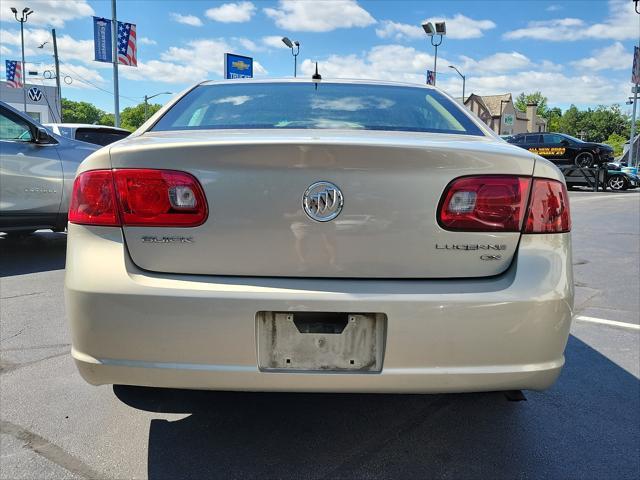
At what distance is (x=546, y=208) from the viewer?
6.29 ft

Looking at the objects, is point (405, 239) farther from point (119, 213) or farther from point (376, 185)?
point (119, 213)

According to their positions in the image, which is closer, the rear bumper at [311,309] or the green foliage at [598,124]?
the rear bumper at [311,309]

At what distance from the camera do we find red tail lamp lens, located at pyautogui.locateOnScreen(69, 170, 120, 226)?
6.18 ft

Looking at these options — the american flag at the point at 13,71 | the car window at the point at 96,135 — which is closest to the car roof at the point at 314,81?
the car window at the point at 96,135

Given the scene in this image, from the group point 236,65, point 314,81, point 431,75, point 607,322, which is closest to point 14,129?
point 314,81

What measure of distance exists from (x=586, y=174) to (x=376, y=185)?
22348mm

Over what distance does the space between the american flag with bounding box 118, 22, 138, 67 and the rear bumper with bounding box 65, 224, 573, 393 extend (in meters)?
17.1

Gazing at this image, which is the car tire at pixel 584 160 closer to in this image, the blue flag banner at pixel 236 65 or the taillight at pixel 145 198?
the blue flag banner at pixel 236 65

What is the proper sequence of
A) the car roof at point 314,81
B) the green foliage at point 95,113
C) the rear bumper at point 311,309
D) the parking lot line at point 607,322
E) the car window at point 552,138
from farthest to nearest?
the green foliage at point 95,113 → the car window at point 552,138 → the parking lot line at point 607,322 → the car roof at point 314,81 → the rear bumper at point 311,309

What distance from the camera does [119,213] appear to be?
1.88 metres

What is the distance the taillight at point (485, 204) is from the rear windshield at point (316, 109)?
552 millimetres

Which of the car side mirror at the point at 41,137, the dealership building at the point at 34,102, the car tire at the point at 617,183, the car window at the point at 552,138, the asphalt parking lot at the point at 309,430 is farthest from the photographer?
the dealership building at the point at 34,102

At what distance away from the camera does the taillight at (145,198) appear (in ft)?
6.00

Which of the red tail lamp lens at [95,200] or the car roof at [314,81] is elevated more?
the car roof at [314,81]
